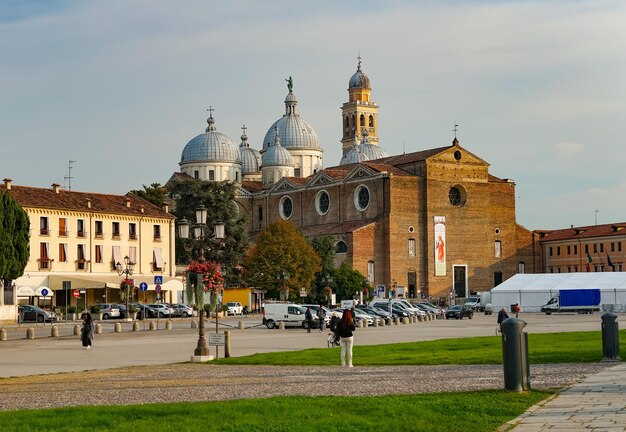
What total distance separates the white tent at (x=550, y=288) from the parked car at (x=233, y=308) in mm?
21430

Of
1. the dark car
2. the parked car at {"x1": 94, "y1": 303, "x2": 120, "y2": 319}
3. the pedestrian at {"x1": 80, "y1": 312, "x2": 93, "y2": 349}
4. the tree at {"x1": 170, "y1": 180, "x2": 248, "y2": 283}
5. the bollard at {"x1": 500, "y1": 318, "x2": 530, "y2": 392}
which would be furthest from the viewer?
the tree at {"x1": 170, "y1": 180, "x2": 248, "y2": 283}

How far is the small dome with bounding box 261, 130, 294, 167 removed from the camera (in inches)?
5418

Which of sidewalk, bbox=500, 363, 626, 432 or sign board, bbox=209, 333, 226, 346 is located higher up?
sign board, bbox=209, 333, 226, 346

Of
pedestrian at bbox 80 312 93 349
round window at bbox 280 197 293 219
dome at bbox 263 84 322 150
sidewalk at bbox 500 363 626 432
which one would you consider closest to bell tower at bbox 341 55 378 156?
dome at bbox 263 84 322 150

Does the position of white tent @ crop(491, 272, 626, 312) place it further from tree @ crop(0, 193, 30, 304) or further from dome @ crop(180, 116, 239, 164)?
dome @ crop(180, 116, 239, 164)

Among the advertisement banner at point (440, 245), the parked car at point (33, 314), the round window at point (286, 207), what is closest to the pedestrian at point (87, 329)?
the parked car at point (33, 314)

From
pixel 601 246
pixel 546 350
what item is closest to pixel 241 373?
pixel 546 350

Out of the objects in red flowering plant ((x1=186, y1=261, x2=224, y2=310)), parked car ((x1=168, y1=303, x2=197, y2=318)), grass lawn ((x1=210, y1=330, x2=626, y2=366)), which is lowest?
grass lawn ((x1=210, y1=330, x2=626, y2=366))

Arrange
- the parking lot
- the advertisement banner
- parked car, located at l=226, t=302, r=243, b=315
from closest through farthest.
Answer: the parking lot → parked car, located at l=226, t=302, r=243, b=315 → the advertisement banner

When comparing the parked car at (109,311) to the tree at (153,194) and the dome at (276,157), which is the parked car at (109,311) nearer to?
the tree at (153,194)

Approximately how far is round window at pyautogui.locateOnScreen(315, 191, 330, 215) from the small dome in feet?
58.5

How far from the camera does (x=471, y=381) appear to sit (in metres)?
19.1

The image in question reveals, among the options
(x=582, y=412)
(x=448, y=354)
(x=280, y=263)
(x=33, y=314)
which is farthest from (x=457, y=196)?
(x=582, y=412)

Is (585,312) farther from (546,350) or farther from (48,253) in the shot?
(546,350)
